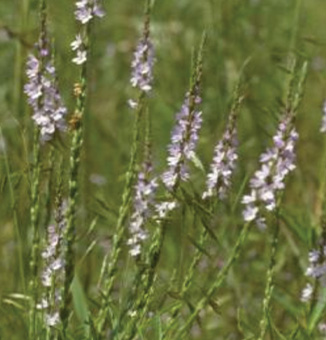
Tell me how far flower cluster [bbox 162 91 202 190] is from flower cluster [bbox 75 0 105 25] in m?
0.21

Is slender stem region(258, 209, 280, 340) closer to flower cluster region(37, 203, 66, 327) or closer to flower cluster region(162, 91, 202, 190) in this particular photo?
flower cluster region(162, 91, 202, 190)

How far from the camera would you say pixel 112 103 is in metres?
4.42

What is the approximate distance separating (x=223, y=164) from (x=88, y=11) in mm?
373

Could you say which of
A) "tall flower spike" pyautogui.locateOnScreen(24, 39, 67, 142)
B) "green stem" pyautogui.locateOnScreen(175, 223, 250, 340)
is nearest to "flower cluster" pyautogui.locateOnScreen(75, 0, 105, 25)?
"tall flower spike" pyautogui.locateOnScreen(24, 39, 67, 142)

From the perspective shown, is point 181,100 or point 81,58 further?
point 181,100

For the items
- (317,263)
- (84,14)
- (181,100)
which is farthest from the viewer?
(181,100)

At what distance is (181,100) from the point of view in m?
3.91

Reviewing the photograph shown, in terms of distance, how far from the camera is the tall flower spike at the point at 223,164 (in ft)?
6.26

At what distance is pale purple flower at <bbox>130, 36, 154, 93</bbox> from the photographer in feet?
6.51

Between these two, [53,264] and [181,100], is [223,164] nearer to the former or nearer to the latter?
[53,264]

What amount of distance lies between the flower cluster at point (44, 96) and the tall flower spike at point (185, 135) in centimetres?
22

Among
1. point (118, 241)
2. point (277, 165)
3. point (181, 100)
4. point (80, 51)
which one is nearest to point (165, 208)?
point (118, 241)

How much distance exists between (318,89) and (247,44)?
0.96 m

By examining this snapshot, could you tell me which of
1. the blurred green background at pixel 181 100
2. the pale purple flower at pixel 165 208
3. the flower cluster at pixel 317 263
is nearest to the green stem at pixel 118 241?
the pale purple flower at pixel 165 208
